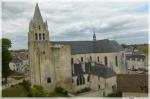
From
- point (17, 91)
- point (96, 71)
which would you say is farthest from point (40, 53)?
point (96, 71)

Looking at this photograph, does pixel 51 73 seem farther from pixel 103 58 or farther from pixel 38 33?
pixel 103 58

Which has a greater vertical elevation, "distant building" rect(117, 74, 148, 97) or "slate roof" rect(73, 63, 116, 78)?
"slate roof" rect(73, 63, 116, 78)

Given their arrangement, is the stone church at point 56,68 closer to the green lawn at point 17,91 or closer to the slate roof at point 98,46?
the slate roof at point 98,46

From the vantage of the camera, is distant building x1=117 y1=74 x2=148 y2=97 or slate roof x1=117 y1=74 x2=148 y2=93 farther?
slate roof x1=117 y1=74 x2=148 y2=93

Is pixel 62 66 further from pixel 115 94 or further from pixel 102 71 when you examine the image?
pixel 115 94

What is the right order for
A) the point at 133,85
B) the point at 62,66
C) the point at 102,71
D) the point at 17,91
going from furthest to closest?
1. the point at 102,71
2. the point at 62,66
3. the point at 133,85
4. the point at 17,91

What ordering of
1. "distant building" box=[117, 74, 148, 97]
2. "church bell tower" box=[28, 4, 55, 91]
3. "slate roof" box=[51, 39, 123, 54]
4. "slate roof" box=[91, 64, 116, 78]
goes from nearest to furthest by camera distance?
"distant building" box=[117, 74, 148, 97]
"church bell tower" box=[28, 4, 55, 91]
"slate roof" box=[91, 64, 116, 78]
"slate roof" box=[51, 39, 123, 54]

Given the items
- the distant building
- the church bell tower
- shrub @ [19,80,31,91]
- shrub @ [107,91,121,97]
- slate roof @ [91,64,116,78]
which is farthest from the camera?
slate roof @ [91,64,116,78]

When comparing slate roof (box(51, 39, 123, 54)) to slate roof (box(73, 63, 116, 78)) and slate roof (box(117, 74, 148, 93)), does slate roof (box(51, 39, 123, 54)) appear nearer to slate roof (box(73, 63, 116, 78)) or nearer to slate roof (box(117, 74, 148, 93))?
slate roof (box(73, 63, 116, 78))

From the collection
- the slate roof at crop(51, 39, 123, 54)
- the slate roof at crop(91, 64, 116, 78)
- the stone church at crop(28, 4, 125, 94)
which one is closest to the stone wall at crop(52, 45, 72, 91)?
the stone church at crop(28, 4, 125, 94)

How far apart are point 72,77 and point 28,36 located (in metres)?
1.95

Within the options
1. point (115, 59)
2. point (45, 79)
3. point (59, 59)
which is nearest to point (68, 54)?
point (59, 59)

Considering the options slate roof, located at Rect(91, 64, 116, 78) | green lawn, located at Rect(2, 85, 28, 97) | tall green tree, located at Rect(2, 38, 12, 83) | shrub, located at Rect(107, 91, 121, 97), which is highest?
tall green tree, located at Rect(2, 38, 12, 83)

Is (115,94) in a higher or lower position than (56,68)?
lower
